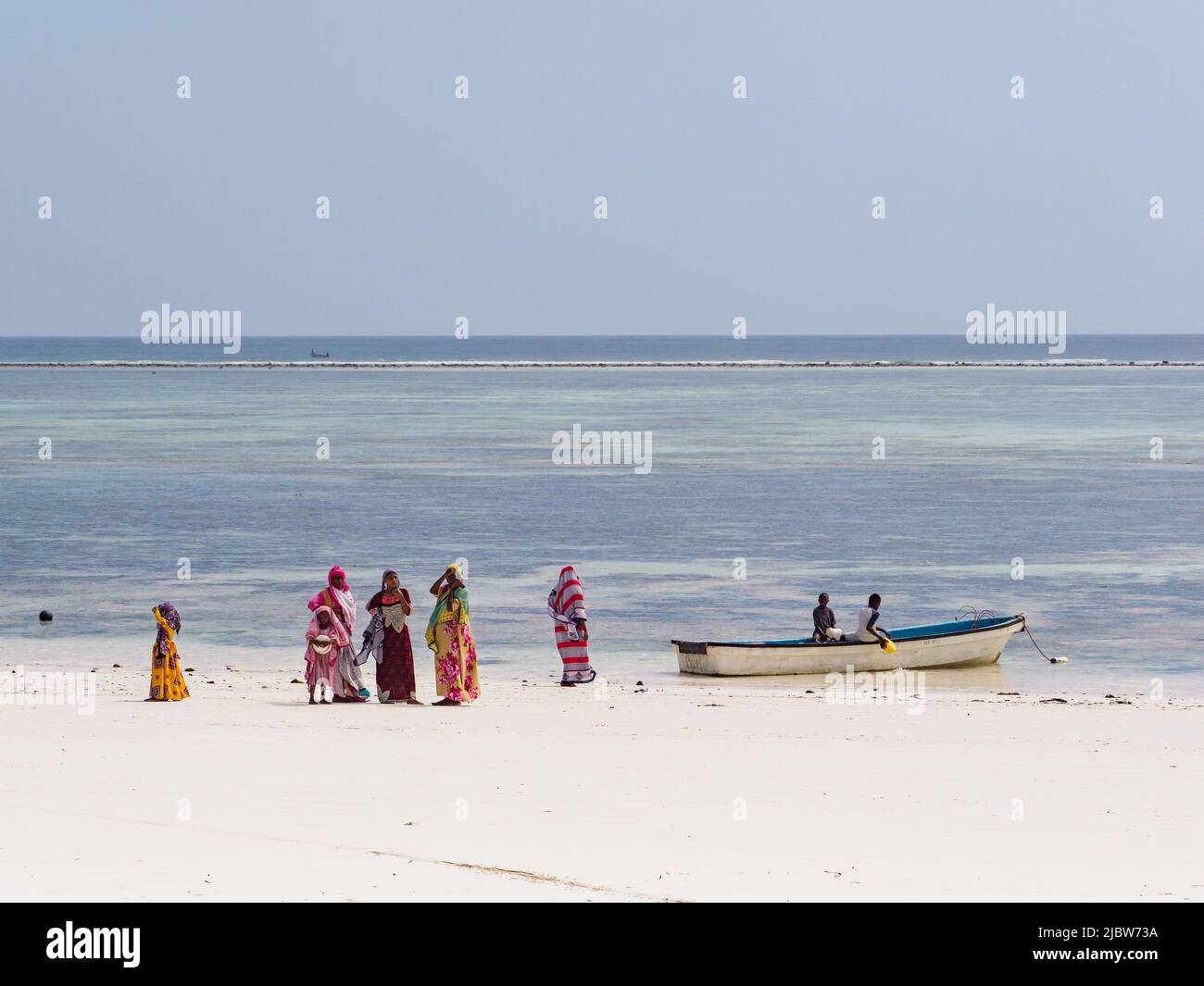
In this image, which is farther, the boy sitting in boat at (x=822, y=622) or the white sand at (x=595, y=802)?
the boy sitting in boat at (x=822, y=622)

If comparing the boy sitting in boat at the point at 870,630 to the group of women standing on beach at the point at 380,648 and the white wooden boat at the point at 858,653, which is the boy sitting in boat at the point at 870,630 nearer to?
the white wooden boat at the point at 858,653

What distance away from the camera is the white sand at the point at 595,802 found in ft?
32.0

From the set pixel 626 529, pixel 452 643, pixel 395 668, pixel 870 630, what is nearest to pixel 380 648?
pixel 395 668

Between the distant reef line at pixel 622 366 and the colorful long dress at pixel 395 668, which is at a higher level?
the distant reef line at pixel 622 366

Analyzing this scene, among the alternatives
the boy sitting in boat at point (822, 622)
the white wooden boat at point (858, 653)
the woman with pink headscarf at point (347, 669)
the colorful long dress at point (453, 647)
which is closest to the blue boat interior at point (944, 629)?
the white wooden boat at point (858, 653)

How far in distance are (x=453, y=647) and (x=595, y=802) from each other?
18.0 feet

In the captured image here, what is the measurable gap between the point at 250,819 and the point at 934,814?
4.98 m

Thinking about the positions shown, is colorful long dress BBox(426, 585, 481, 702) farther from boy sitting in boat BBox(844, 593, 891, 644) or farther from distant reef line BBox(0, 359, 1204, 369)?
distant reef line BBox(0, 359, 1204, 369)

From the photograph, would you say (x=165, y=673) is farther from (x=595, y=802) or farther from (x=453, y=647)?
(x=595, y=802)

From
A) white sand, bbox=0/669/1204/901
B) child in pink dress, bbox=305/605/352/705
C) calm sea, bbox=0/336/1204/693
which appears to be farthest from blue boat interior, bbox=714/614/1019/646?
child in pink dress, bbox=305/605/352/705

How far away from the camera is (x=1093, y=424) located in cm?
8419

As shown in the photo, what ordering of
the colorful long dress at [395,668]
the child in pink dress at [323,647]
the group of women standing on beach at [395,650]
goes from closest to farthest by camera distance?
the child in pink dress at [323,647], the group of women standing on beach at [395,650], the colorful long dress at [395,668]

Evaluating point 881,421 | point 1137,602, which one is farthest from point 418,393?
point 1137,602

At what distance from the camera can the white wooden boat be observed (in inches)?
851
